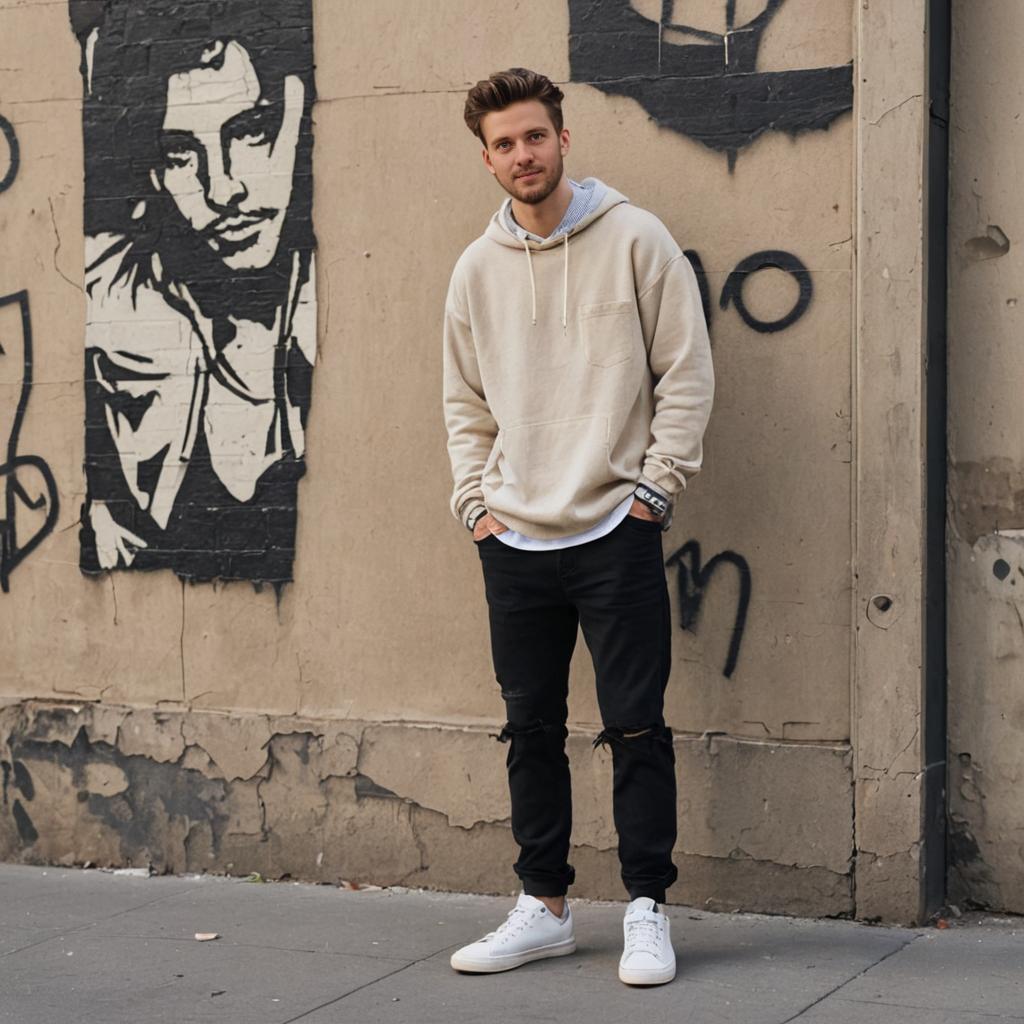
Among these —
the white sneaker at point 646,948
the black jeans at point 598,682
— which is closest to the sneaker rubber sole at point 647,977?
the white sneaker at point 646,948

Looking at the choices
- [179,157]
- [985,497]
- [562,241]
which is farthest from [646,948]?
[179,157]

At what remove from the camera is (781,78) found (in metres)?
4.50

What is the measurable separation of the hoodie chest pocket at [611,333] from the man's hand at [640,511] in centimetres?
35

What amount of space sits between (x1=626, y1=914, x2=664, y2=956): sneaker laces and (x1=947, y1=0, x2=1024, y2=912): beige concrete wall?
101cm

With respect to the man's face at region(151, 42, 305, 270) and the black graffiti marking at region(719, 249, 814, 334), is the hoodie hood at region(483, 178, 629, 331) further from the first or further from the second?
the man's face at region(151, 42, 305, 270)

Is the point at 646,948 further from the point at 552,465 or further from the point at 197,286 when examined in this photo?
the point at 197,286

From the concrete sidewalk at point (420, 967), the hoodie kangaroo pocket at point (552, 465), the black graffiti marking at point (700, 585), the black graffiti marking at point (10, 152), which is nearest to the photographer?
the concrete sidewalk at point (420, 967)

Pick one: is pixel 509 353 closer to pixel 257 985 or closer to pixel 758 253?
pixel 758 253

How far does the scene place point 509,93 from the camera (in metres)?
4.07

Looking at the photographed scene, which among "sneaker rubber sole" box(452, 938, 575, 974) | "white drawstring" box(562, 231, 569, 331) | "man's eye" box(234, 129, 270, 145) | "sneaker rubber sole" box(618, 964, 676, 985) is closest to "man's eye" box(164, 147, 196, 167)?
"man's eye" box(234, 129, 270, 145)

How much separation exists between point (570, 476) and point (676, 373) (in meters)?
0.37

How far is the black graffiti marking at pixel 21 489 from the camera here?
5.43m

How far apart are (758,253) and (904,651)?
3.79 ft

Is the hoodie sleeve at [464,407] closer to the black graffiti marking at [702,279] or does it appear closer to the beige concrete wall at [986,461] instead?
the black graffiti marking at [702,279]
